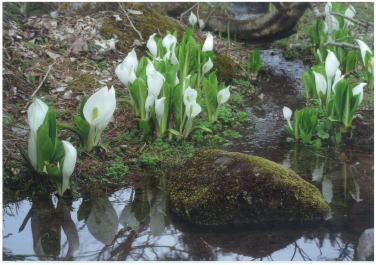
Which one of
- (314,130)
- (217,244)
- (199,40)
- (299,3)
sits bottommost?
(217,244)

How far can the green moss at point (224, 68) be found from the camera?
17.4 ft

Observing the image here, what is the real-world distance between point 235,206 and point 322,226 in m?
0.49

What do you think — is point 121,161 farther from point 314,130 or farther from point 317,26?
point 317,26

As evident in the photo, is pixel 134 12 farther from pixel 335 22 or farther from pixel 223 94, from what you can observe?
pixel 223 94

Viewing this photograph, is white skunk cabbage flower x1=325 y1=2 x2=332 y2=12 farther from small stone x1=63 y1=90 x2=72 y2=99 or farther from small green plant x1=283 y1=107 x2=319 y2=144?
small stone x1=63 y1=90 x2=72 y2=99

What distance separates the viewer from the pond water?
7.47 ft

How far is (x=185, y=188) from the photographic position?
2719 mm

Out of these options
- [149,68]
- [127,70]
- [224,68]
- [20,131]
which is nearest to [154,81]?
[149,68]

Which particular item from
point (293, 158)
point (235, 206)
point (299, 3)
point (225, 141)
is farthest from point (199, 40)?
point (235, 206)

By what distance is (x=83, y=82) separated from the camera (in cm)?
448

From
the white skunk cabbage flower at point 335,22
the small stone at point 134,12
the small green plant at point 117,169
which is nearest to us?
the small green plant at point 117,169

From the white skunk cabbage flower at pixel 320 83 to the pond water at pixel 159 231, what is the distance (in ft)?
2.95

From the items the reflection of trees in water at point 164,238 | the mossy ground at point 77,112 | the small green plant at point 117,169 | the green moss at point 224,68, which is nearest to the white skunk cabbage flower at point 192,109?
the mossy ground at point 77,112

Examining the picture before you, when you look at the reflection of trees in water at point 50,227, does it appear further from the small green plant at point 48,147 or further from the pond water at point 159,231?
the small green plant at point 48,147
